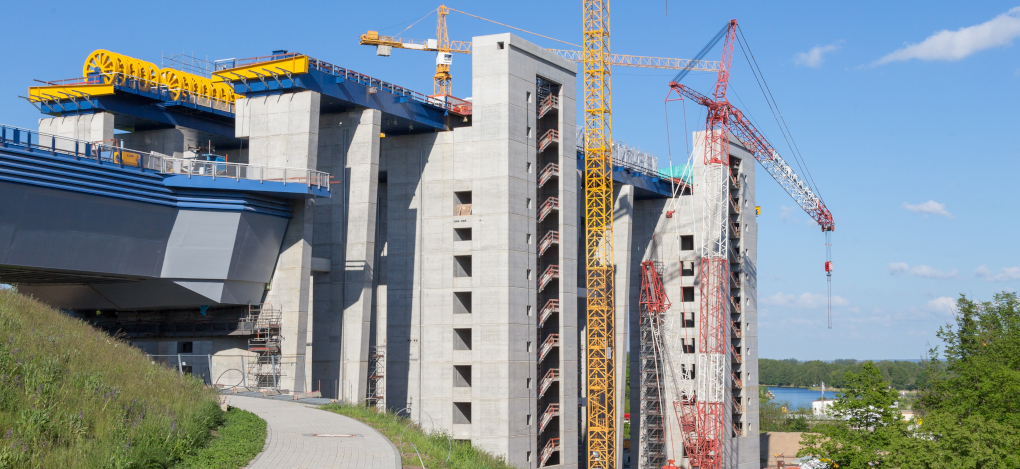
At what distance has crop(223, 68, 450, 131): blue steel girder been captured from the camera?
5703 cm

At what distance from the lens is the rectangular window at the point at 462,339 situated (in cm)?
6775

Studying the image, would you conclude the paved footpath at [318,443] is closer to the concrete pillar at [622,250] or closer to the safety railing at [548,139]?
the safety railing at [548,139]

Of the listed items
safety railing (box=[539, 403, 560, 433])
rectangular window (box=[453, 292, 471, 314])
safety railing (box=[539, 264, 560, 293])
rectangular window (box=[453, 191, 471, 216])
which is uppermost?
rectangular window (box=[453, 191, 471, 216])

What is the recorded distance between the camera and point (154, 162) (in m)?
51.7

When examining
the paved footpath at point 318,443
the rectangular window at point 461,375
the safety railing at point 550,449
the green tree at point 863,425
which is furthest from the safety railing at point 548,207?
Result: the paved footpath at point 318,443

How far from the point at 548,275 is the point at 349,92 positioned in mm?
21061

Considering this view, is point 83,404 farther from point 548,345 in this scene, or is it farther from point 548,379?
point 548,379

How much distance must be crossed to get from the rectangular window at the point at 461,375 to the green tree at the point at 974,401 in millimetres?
29885

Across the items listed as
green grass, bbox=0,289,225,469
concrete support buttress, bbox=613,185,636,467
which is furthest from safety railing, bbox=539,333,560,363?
green grass, bbox=0,289,225,469

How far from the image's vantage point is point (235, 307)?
187 feet

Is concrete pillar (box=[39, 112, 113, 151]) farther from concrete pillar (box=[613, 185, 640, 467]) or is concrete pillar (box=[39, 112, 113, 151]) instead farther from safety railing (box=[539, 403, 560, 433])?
concrete pillar (box=[613, 185, 640, 467])

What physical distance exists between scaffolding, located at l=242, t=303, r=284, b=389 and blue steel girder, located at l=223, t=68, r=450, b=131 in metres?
13.5

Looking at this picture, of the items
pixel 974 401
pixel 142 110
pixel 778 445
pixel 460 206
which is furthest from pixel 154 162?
pixel 778 445

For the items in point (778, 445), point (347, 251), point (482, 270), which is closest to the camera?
point (347, 251)
